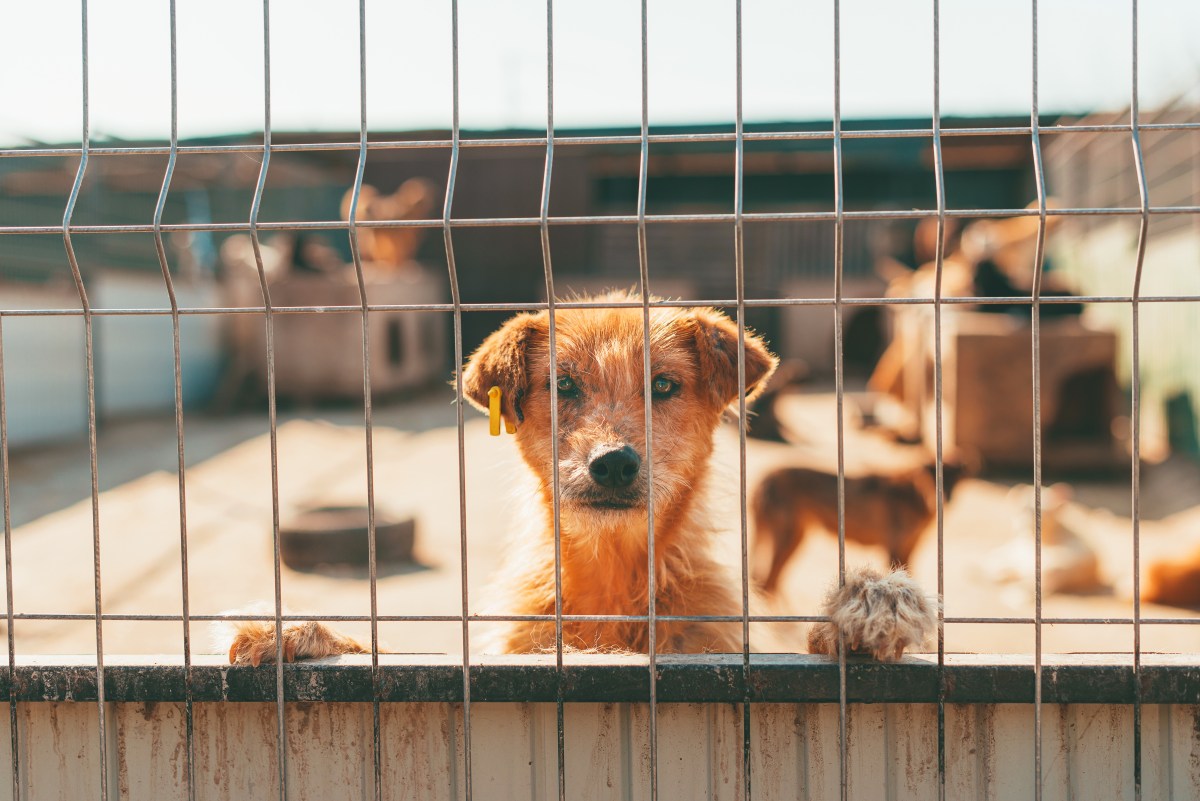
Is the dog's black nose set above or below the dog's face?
below

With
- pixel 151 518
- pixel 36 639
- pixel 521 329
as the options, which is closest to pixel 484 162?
pixel 151 518

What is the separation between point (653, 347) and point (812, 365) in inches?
A: 667

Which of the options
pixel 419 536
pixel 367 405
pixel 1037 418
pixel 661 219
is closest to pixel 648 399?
pixel 661 219

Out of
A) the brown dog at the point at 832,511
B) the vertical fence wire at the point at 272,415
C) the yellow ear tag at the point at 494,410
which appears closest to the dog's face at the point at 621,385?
the yellow ear tag at the point at 494,410

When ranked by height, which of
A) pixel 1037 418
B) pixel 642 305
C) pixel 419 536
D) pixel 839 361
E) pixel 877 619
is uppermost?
pixel 642 305

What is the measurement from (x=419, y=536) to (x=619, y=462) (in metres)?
5.75

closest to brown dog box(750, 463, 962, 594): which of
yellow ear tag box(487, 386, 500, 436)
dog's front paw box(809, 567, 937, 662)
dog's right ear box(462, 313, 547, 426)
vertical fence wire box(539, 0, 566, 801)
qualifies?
dog's right ear box(462, 313, 547, 426)

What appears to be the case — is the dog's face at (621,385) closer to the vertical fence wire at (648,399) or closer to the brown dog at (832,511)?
the vertical fence wire at (648,399)

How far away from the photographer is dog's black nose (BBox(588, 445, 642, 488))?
3150mm

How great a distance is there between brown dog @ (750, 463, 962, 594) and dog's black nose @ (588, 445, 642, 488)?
369cm

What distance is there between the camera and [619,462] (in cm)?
315

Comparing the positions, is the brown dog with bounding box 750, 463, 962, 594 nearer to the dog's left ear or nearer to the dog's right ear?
the dog's left ear

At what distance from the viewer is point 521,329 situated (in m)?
3.69

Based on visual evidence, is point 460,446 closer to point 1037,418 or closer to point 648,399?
point 648,399
